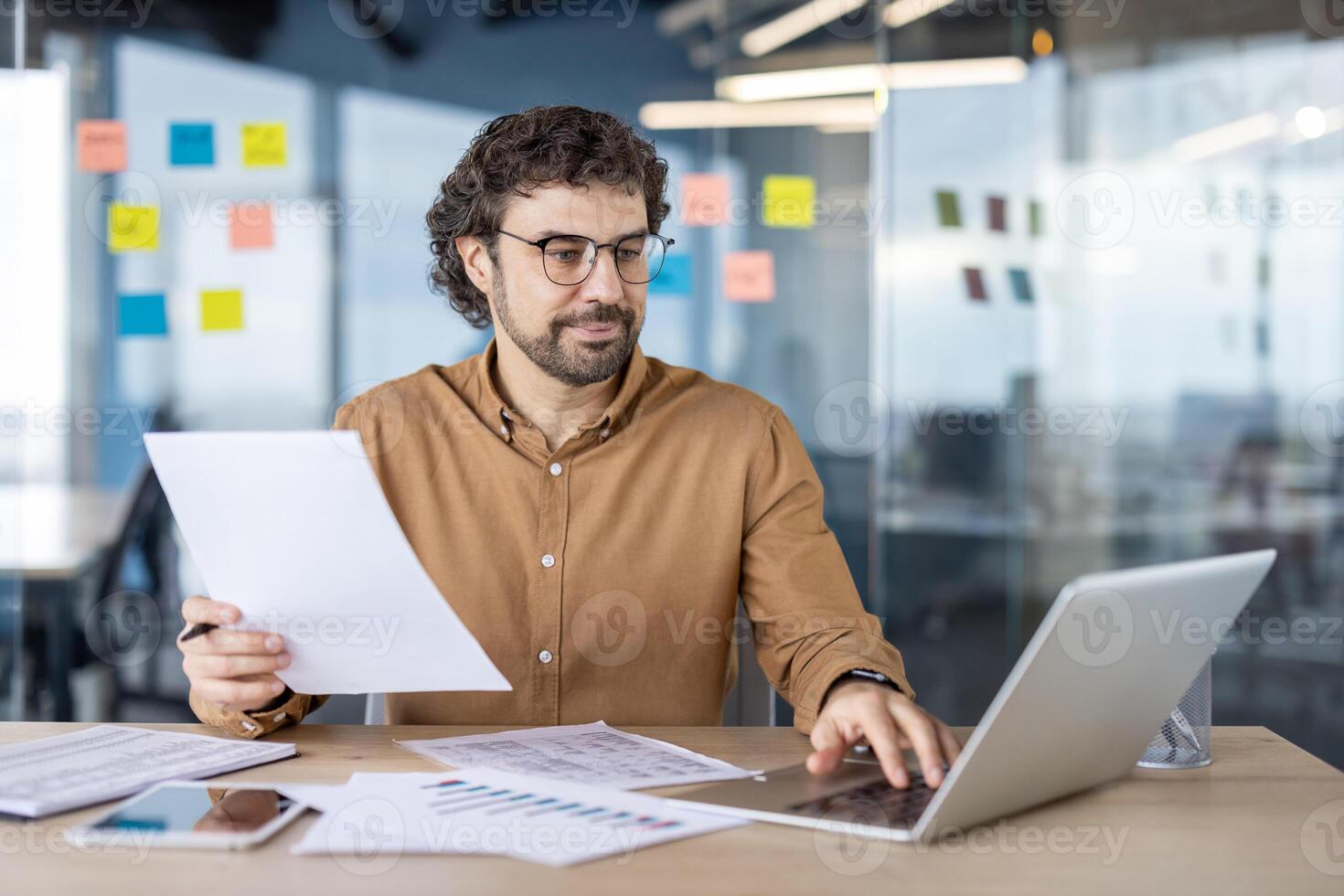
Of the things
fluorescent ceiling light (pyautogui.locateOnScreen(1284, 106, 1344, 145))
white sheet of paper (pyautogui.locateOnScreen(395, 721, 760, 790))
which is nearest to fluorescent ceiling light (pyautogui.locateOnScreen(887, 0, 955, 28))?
fluorescent ceiling light (pyautogui.locateOnScreen(1284, 106, 1344, 145))

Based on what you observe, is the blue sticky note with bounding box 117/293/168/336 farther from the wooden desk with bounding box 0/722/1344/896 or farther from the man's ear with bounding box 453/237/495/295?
the wooden desk with bounding box 0/722/1344/896

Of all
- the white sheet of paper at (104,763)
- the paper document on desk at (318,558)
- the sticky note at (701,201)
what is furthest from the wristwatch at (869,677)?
the sticky note at (701,201)

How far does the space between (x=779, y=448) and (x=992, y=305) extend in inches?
68.1

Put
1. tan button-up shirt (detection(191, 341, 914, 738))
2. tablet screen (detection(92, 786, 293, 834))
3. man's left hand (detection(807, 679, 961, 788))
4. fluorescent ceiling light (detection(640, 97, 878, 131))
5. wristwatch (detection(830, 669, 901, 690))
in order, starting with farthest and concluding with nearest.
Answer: fluorescent ceiling light (detection(640, 97, 878, 131)), tan button-up shirt (detection(191, 341, 914, 738)), wristwatch (detection(830, 669, 901, 690)), man's left hand (detection(807, 679, 961, 788)), tablet screen (detection(92, 786, 293, 834))

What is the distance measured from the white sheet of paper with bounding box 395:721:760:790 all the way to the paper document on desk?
9cm

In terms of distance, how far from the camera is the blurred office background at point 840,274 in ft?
10.4

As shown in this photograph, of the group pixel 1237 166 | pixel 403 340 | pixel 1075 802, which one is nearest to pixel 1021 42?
pixel 1237 166

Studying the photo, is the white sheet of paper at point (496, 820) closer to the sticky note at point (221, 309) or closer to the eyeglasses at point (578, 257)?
the eyeglasses at point (578, 257)

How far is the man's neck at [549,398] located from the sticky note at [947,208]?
172 centimetres

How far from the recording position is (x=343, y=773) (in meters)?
1.17

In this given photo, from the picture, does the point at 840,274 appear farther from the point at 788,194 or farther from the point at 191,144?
the point at 191,144

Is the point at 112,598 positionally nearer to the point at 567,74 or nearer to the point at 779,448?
the point at 567,74

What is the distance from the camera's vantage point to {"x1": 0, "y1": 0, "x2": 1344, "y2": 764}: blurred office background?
3184mm

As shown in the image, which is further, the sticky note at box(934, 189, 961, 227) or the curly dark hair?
the sticky note at box(934, 189, 961, 227)
